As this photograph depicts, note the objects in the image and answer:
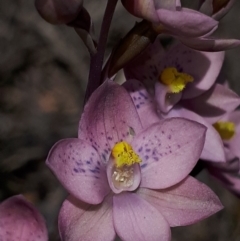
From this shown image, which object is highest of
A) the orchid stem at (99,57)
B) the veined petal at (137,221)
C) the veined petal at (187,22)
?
the veined petal at (187,22)

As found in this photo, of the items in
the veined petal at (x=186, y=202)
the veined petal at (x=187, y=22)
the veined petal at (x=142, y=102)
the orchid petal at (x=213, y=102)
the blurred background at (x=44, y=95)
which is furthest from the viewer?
the blurred background at (x=44, y=95)

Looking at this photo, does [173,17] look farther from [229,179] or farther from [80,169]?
[229,179]

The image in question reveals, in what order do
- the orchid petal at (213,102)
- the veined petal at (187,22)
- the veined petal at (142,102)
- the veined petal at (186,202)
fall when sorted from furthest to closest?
the orchid petal at (213,102), the veined petal at (142,102), the veined petal at (186,202), the veined petal at (187,22)

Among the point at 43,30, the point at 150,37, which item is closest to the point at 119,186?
the point at 150,37

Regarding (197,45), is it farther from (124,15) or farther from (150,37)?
(124,15)

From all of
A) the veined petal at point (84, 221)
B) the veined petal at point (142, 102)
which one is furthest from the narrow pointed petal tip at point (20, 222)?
the veined petal at point (142, 102)

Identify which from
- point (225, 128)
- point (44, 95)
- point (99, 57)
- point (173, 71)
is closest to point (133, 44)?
point (99, 57)

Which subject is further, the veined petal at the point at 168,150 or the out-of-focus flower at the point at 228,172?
the out-of-focus flower at the point at 228,172

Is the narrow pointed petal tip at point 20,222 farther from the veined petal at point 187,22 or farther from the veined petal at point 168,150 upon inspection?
the veined petal at point 187,22

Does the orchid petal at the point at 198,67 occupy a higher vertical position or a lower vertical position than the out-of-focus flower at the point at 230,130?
higher
